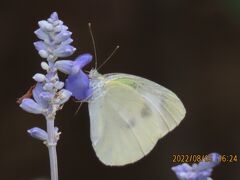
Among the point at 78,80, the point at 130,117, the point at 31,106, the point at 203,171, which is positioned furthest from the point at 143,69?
the point at 203,171

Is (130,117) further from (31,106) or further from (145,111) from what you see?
(31,106)

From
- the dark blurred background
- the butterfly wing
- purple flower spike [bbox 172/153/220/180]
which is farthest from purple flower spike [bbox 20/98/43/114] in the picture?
the dark blurred background

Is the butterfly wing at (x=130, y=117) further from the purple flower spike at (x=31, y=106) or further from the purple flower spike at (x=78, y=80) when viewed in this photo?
the purple flower spike at (x=31, y=106)

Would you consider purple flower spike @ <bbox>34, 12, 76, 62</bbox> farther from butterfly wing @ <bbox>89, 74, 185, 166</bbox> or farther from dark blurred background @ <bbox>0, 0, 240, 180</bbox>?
dark blurred background @ <bbox>0, 0, 240, 180</bbox>

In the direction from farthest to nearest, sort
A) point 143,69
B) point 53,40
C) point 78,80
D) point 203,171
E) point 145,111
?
1. point 143,69
2. point 145,111
3. point 78,80
4. point 53,40
5. point 203,171

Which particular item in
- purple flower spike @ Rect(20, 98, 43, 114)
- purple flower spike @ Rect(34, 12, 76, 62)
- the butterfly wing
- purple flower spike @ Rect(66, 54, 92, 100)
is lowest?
the butterfly wing

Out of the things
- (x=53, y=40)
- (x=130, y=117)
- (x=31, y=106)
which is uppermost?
(x=53, y=40)

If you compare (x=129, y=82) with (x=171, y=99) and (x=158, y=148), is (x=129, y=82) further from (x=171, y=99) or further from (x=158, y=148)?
(x=158, y=148)
